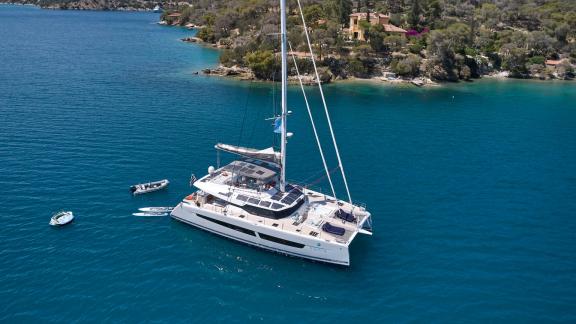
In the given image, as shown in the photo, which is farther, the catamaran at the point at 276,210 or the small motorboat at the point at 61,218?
the small motorboat at the point at 61,218

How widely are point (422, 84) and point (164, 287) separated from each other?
95.5 meters

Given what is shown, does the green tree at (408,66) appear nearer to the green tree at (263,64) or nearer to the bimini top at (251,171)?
the green tree at (263,64)

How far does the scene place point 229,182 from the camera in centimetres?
4634

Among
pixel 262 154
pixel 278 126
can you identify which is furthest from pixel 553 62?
pixel 262 154

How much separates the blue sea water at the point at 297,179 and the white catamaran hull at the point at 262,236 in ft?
3.39

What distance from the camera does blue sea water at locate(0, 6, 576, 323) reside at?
117 feet

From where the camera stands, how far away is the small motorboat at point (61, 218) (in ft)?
145

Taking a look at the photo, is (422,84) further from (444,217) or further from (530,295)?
(530,295)

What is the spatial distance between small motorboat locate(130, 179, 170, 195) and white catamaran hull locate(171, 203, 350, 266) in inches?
288

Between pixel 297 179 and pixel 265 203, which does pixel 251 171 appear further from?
pixel 297 179

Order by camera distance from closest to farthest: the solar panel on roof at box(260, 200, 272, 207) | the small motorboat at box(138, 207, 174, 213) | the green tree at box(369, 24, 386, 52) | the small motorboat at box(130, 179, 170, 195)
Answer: the solar panel on roof at box(260, 200, 272, 207) < the small motorboat at box(138, 207, 174, 213) < the small motorboat at box(130, 179, 170, 195) < the green tree at box(369, 24, 386, 52)

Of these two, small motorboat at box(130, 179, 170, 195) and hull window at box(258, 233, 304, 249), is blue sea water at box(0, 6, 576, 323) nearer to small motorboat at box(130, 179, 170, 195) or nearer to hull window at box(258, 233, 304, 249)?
small motorboat at box(130, 179, 170, 195)

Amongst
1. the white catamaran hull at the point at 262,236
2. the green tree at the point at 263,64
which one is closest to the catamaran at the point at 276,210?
the white catamaran hull at the point at 262,236

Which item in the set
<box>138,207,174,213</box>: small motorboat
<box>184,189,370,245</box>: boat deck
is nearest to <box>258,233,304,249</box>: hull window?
<box>184,189,370,245</box>: boat deck
